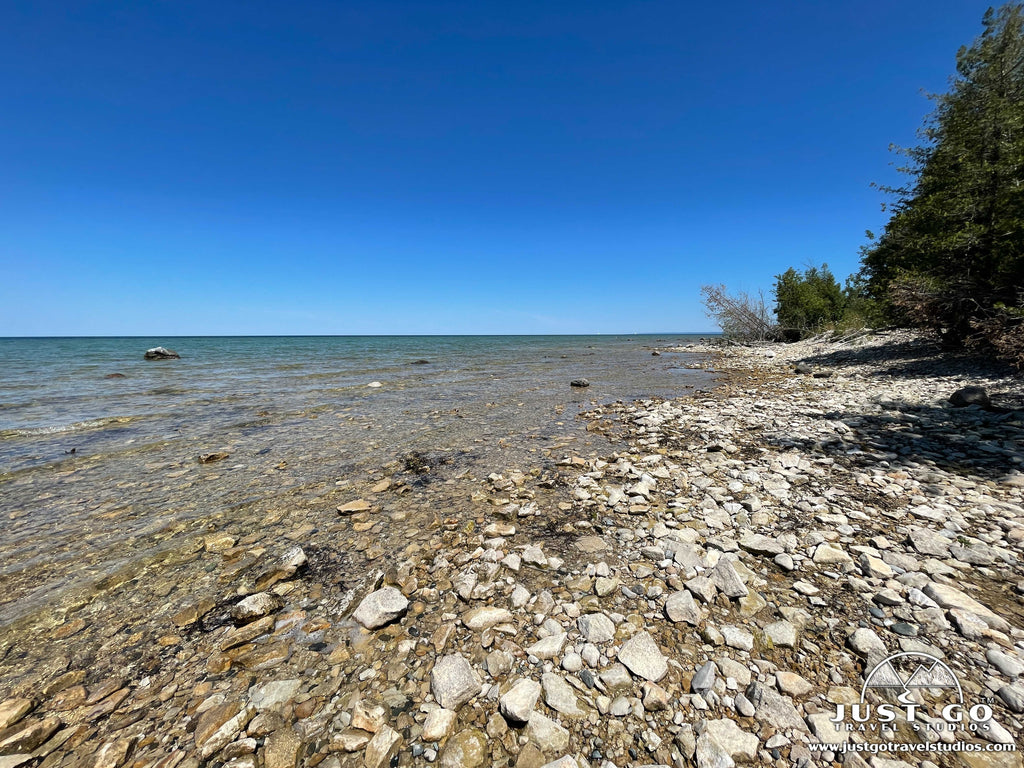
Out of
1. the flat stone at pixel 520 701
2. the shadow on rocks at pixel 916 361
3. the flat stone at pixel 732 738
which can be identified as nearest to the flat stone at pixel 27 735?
the flat stone at pixel 520 701

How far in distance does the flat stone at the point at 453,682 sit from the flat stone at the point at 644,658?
3.58 ft

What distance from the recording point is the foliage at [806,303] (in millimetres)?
42750

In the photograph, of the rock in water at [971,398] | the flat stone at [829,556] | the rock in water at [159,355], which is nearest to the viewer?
the flat stone at [829,556]

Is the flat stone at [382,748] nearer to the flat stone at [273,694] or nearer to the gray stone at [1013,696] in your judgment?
the flat stone at [273,694]

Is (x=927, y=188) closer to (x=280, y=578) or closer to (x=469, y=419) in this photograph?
(x=469, y=419)

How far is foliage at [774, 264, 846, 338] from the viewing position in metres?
42.8

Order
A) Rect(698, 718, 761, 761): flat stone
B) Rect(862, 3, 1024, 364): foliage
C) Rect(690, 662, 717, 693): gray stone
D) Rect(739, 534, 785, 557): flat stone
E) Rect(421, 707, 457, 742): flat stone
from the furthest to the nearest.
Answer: Rect(862, 3, 1024, 364): foliage, Rect(739, 534, 785, 557): flat stone, Rect(690, 662, 717, 693): gray stone, Rect(421, 707, 457, 742): flat stone, Rect(698, 718, 761, 761): flat stone

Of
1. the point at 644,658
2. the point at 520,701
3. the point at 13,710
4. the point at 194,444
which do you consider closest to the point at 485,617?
the point at 520,701

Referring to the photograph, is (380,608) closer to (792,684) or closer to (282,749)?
(282,749)

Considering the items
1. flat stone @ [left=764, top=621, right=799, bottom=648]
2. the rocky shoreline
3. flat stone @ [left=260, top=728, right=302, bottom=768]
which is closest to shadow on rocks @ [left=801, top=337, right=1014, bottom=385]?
the rocky shoreline

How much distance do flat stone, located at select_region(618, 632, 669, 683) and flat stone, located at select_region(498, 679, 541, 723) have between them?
0.68m

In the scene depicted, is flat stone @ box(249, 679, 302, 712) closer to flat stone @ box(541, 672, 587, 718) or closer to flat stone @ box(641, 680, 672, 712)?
flat stone @ box(541, 672, 587, 718)

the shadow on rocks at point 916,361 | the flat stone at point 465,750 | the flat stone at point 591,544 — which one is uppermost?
the shadow on rocks at point 916,361

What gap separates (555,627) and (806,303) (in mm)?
53471
